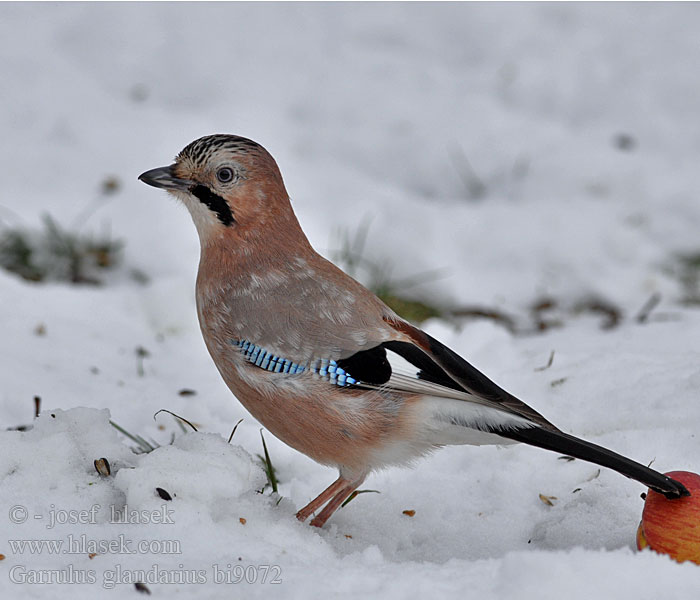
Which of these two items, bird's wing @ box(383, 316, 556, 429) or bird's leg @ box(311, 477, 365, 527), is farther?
bird's leg @ box(311, 477, 365, 527)

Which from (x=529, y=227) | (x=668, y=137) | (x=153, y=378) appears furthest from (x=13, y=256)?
(x=668, y=137)

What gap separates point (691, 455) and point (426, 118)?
186 inches

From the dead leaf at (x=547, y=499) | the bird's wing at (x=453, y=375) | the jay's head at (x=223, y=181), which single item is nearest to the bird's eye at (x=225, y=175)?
the jay's head at (x=223, y=181)

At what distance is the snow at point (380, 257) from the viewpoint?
275cm

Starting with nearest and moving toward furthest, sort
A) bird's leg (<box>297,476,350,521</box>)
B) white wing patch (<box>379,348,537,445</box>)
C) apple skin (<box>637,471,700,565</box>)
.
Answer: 1. apple skin (<box>637,471,700,565</box>)
2. white wing patch (<box>379,348,537,445</box>)
3. bird's leg (<box>297,476,350,521</box>)

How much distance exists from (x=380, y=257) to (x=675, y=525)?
364cm

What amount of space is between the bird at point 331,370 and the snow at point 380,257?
9.4 inches

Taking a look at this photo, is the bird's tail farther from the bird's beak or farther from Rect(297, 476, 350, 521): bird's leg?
the bird's beak

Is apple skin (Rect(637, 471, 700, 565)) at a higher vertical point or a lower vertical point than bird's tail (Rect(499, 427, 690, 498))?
lower

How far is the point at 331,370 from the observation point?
9.95ft

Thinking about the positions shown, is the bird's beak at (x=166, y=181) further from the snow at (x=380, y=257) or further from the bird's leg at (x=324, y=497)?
the bird's leg at (x=324, y=497)

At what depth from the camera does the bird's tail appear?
2686 mm

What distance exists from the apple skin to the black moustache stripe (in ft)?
5.59

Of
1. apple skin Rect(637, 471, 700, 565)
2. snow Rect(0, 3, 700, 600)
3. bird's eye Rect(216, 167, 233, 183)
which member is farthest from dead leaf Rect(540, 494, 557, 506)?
bird's eye Rect(216, 167, 233, 183)
